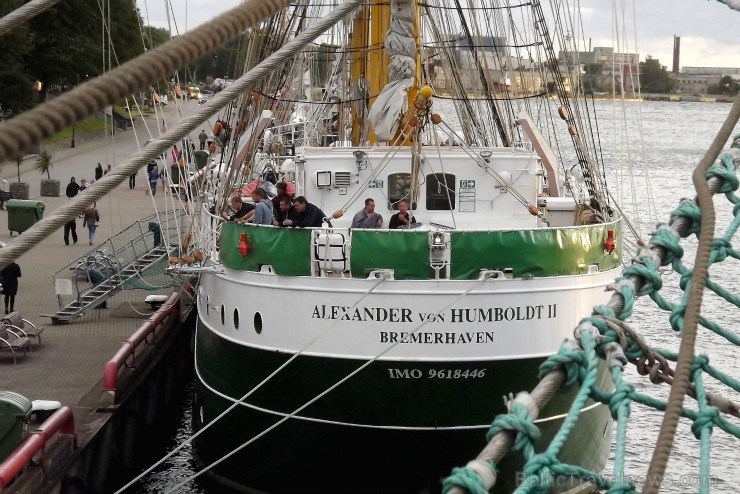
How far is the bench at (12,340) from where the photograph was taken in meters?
21.4

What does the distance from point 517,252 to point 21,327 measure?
453 inches

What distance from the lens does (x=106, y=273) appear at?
27.1 m

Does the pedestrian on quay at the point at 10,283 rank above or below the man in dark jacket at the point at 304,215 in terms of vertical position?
below

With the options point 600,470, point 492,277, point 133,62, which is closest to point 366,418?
point 492,277

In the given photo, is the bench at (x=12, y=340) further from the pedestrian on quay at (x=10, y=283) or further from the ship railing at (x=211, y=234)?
the ship railing at (x=211, y=234)

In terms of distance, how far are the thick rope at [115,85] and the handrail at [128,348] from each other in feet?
45.7

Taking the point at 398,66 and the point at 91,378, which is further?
the point at 91,378

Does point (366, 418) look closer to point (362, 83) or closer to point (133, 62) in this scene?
point (362, 83)

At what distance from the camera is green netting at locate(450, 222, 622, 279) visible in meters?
15.0

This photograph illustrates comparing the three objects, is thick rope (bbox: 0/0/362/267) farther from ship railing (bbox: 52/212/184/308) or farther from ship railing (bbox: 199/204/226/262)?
ship railing (bbox: 52/212/184/308)

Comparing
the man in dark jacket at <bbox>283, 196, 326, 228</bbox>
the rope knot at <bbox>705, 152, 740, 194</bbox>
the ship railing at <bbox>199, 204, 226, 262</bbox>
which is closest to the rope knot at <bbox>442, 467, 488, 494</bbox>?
the rope knot at <bbox>705, 152, 740, 194</bbox>

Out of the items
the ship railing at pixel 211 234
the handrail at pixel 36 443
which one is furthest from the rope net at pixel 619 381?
the ship railing at pixel 211 234

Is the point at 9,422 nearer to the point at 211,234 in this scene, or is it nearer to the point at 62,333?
the point at 211,234

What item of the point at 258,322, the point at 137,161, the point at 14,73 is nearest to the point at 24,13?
the point at 137,161
